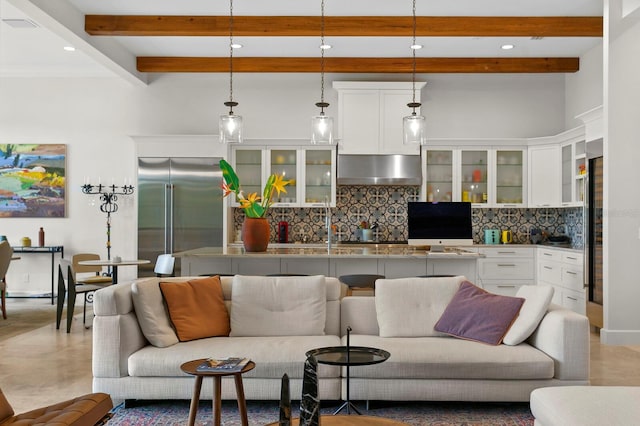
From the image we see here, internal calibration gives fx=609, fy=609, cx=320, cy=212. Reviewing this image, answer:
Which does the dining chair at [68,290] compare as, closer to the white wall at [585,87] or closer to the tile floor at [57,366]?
the tile floor at [57,366]

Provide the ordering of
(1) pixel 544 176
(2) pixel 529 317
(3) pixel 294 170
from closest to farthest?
(2) pixel 529 317 → (1) pixel 544 176 → (3) pixel 294 170

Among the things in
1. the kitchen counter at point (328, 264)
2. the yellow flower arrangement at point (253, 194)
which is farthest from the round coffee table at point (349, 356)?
the yellow flower arrangement at point (253, 194)

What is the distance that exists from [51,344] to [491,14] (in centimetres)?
540

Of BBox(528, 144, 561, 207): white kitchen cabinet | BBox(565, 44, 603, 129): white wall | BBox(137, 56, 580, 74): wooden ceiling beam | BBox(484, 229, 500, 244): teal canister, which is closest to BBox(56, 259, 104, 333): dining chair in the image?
BBox(137, 56, 580, 74): wooden ceiling beam

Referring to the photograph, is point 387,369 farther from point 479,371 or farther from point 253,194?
point 253,194

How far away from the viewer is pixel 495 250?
801 cm

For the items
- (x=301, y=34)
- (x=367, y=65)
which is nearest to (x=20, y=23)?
(x=301, y=34)

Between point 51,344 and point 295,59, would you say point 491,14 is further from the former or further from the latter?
point 51,344

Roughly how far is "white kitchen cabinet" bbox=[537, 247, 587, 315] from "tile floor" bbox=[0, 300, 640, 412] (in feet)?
2.45

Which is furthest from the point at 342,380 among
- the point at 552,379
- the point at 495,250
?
the point at 495,250

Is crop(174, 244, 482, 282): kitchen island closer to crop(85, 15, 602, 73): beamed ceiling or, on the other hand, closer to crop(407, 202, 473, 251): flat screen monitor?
crop(407, 202, 473, 251): flat screen monitor

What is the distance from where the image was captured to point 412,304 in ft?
13.6

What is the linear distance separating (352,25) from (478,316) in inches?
145

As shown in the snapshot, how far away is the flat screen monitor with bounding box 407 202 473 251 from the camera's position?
5.74 metres
